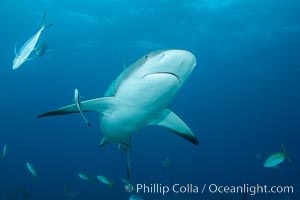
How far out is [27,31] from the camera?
24.5 metres

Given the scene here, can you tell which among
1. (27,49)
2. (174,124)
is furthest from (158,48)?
(27,49)

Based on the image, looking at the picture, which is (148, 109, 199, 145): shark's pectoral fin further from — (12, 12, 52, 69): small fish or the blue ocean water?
(12, 12, 52, 69): small fish

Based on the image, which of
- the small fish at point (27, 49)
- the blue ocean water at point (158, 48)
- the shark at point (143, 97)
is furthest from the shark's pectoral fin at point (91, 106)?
the small fish at point (27, 49)

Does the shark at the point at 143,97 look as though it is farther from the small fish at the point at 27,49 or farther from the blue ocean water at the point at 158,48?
the small fish at the point at 27,49

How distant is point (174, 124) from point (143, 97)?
131cm

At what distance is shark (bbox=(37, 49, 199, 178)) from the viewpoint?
323 centimetres

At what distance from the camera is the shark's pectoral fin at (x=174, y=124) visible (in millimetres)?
4863

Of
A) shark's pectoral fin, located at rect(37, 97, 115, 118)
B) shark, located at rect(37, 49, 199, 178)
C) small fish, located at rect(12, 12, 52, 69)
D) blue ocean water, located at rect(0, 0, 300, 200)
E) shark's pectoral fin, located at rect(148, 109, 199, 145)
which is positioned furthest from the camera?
blue ocean water, located at rect(0, 0, 300, 200)

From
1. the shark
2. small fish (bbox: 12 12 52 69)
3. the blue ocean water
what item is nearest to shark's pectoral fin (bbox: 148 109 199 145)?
the shark

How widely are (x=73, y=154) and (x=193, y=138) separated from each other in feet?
336

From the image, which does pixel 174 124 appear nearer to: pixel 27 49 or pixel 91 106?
pixel 91 106

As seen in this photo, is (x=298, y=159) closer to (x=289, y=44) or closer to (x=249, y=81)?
(x=249, y=81)

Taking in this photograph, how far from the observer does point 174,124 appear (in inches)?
197

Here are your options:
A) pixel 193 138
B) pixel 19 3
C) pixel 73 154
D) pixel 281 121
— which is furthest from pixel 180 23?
pixel 73 154
